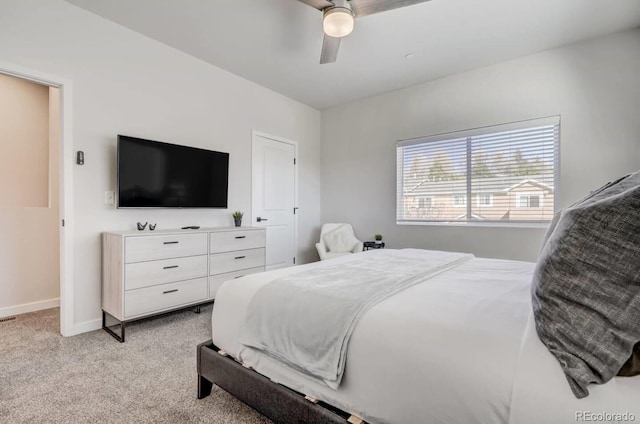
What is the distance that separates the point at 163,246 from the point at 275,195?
2012 mm

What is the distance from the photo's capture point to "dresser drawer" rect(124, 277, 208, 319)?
8.30 ft

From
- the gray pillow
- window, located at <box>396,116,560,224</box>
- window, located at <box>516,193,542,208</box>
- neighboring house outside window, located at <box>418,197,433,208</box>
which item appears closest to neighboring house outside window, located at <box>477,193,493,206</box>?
window, located at <box>396,116,560,224</box>

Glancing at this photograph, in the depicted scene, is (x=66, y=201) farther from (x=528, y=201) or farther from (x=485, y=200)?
(x=528, y=201)

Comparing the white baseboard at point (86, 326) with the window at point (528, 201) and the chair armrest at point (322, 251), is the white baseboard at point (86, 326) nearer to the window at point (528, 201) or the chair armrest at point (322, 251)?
the chair armrest at point (322, 251)

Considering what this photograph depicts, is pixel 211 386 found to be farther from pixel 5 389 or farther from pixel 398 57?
pixel 398 57

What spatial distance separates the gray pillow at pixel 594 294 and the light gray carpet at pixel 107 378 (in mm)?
1359

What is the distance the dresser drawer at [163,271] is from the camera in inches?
99.4

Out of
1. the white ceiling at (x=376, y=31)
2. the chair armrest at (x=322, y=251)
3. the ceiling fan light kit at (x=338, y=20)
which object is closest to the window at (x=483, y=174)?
the white ceiling at (x=376, y=31)

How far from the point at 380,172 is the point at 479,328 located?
371cm

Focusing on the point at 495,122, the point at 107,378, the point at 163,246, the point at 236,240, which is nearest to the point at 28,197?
the point at 163,246

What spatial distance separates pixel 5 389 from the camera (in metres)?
1.78

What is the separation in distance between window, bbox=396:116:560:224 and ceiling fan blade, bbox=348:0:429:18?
2160 mm

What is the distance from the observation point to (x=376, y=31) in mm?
2938

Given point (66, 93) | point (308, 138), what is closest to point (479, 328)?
point (66, 93)
